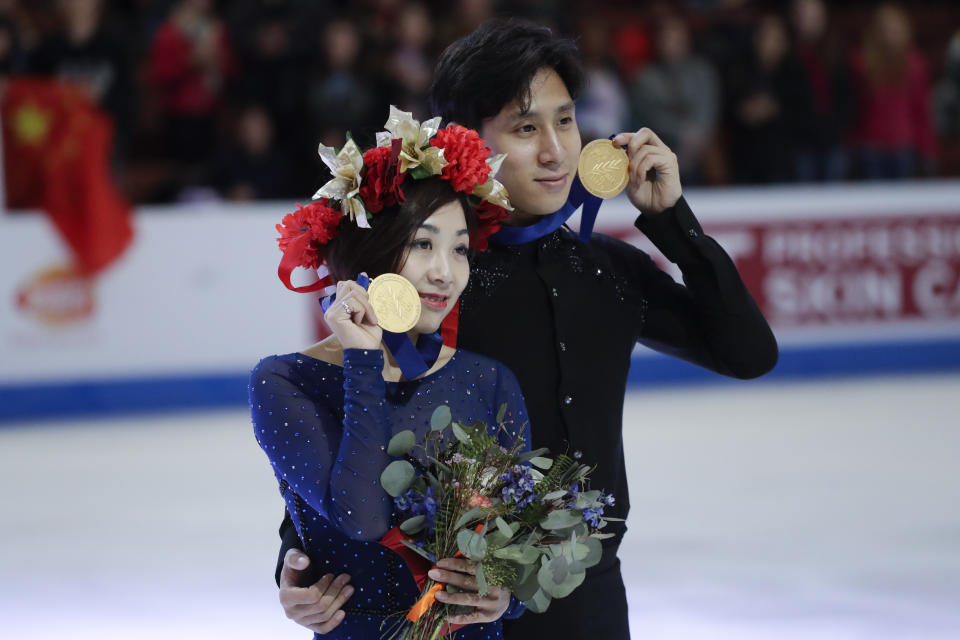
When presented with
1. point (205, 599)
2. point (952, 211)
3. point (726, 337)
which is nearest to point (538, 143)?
point (726, 337)

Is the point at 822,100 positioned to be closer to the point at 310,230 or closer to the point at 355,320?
the point at 310,230

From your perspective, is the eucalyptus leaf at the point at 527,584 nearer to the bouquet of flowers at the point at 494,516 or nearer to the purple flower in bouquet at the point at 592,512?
the bouquet of flowers at the point at 494,516

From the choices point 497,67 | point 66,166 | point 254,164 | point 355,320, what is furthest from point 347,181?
point 254,164

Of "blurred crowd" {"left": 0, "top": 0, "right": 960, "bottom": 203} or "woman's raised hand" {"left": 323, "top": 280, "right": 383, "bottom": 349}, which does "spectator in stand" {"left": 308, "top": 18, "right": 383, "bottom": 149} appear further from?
"woman's raised hand" {"left": 323, "top": 280, "right": 383, "bottom": 349}

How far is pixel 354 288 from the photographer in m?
2.00

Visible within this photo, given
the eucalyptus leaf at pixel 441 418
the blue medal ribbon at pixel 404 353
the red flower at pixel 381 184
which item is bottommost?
the eucalyptus leaf at pixel 441 418

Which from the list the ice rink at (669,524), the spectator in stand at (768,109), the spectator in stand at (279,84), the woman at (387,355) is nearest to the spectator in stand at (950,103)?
the spectator in stand at (768,109)

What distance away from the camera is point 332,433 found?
2098mm

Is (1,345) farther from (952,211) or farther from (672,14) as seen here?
(952,211)

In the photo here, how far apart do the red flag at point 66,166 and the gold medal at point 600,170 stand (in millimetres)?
6138

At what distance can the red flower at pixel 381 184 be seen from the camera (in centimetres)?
214

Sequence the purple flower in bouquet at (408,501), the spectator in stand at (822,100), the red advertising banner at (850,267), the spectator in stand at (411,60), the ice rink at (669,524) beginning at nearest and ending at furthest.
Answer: the purple flower in bouquet at (408,501) → the ice rink at (669,524) → the red advertising banner at (850,267) → the spectator in stand at (411,60) → the spectator in stand at (822,100)

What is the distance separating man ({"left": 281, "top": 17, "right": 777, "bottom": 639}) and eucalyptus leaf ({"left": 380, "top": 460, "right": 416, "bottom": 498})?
0.42m

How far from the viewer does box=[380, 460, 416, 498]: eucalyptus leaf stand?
196 centimetres
